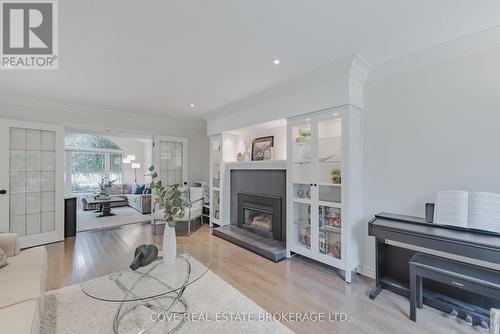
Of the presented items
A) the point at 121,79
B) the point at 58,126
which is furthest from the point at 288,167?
the point at 58,126

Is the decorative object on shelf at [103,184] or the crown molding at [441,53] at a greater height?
the crown molding at [441,53]

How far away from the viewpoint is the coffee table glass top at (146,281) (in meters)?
Result: 1.72

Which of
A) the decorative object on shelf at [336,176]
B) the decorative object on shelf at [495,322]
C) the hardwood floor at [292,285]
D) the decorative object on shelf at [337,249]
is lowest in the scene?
the hardwood floor at [292,285]

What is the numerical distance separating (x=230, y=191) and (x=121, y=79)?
2.82 m

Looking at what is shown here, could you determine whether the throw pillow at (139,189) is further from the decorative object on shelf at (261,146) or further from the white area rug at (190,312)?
the white area rug at (190,312)

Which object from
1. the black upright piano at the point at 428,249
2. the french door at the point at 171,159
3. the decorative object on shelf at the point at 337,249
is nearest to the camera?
the black upright piano at the point at 428,249

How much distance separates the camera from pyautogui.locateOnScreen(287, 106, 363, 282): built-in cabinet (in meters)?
2.75

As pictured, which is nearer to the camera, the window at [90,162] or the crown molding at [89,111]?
the crown molding at [89,111]

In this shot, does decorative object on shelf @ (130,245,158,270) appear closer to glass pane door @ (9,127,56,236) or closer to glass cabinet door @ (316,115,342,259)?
glass cabinet door @ (316,115,342,259)

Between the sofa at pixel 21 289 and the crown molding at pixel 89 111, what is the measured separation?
2777mm

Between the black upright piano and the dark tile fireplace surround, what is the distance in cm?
133

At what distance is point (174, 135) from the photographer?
19.0 feet

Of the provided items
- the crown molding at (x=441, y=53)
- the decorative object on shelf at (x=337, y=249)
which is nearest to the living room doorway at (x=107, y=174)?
the decorative object on shelf at (x=337, y=249)

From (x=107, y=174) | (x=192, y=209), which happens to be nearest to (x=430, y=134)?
(x=192, y=209)
